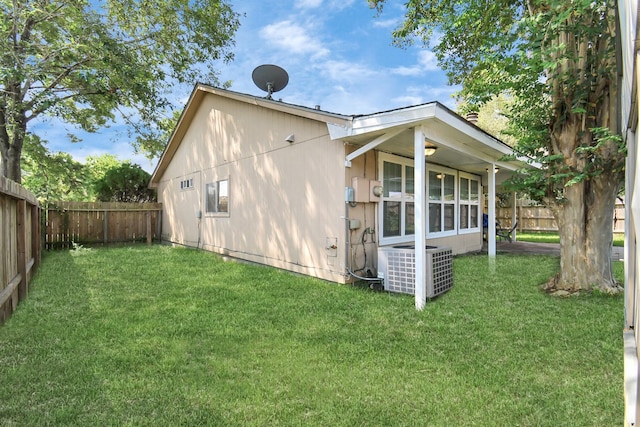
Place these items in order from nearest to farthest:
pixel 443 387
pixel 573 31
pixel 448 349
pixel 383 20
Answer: pixel 443 387
pixel 448 349
pixel 573 31
pixel 383 20

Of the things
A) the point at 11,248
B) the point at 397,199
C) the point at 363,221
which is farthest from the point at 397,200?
the point at 11,248

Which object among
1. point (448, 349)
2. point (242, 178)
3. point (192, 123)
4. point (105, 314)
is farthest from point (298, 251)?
point (192, 123)

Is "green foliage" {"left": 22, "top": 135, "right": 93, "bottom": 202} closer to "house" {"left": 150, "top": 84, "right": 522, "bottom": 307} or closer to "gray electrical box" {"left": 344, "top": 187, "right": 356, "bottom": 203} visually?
"house" {"left": 150, "top": 84, "right": 522, "bottom": 307}

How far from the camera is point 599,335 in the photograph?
11.1 ft

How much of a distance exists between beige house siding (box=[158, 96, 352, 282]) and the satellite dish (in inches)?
19.3

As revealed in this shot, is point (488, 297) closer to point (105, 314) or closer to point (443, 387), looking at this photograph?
point (443, 387)

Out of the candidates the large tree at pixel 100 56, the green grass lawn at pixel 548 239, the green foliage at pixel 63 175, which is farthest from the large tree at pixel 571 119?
the green foliage at pixel 63 175

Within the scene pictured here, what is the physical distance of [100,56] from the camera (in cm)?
862

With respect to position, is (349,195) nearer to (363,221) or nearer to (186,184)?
(363,221)

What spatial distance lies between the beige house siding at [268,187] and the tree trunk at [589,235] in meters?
3.28

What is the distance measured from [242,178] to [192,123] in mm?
3675

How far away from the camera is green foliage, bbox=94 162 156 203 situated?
1349 centimetres

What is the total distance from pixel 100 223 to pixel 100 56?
18.2 feet

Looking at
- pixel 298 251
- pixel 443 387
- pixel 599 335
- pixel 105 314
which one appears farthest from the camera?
pixel 298 251
